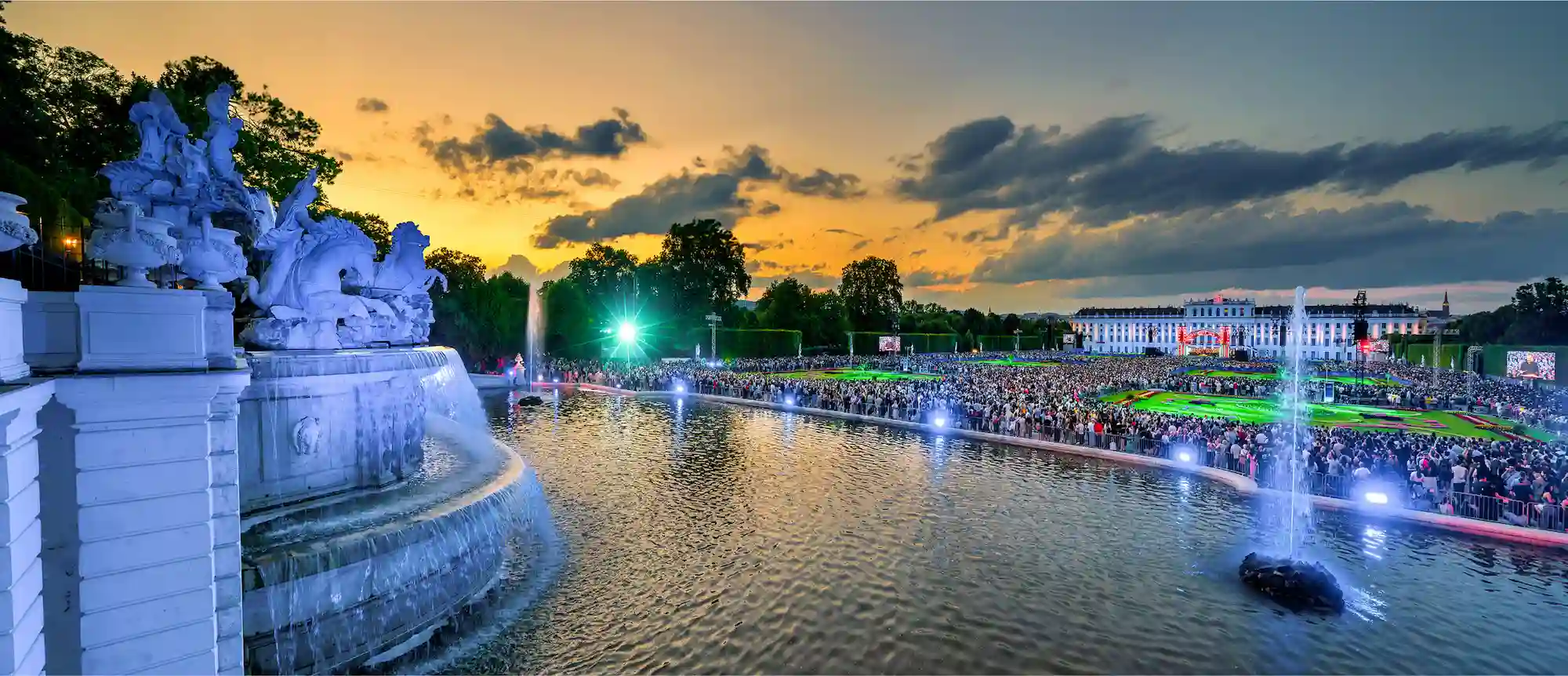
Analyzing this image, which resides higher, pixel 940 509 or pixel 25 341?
pixel 25 341

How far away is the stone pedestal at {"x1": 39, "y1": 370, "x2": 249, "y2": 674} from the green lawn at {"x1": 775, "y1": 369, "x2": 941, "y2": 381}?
151 feet

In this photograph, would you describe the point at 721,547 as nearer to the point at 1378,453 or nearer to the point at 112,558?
the point at 112,558

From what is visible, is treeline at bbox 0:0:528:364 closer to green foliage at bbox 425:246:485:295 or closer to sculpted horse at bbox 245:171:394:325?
sculpted horse at bbox 245:171:394:325

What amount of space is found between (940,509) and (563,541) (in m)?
8.52

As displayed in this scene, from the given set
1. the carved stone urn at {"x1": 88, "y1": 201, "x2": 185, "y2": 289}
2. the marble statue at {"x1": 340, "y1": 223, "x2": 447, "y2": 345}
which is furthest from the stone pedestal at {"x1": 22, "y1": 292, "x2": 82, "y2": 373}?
the marble statue at {"x1": 340, "y1": 223, "x2": 447, "y2": 345}

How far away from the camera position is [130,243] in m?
5.84

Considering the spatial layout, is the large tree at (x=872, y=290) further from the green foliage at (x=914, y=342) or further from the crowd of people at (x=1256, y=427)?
the crowd of people at (x=1256, y=427)

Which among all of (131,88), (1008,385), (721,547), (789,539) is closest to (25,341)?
(721,547)

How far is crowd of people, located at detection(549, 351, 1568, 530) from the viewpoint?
51.7 feet

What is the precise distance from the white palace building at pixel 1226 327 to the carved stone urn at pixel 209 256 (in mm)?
124723

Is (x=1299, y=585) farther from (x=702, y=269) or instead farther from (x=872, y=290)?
(x=872, y=290)

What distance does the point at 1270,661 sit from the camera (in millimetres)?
9164

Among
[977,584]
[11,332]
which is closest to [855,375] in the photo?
[977,584]

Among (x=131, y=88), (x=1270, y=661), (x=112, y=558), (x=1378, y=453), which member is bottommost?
(x=1270, y=661)
